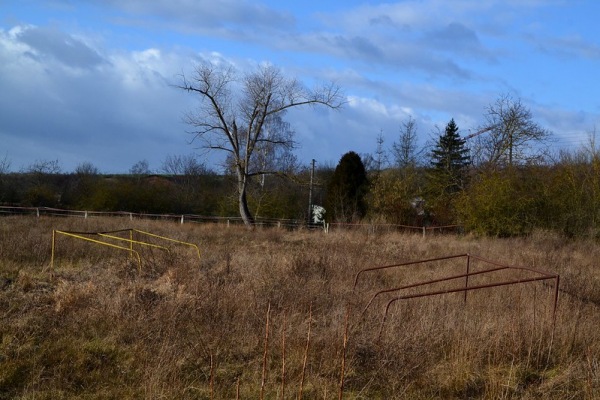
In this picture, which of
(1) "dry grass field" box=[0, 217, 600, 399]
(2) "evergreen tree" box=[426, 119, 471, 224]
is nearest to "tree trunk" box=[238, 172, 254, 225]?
(2) "evergreen tree" box=[426, 119, 471, 224]

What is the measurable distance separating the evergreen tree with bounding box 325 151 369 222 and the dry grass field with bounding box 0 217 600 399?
93.6 feet

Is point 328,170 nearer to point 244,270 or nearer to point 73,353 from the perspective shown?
point 244,270

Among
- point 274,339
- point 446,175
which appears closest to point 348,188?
point 446,175

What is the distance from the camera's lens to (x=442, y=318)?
29.4ft

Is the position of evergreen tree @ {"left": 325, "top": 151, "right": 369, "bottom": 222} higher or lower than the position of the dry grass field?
higher

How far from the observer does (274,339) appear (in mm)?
8258

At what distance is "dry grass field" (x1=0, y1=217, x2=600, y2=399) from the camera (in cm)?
696

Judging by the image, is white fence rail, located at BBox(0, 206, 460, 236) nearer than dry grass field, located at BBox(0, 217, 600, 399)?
No

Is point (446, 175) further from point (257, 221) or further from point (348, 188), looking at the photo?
point (257, 221)

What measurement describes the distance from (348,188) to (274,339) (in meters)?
33.9

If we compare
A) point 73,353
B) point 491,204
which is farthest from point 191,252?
point 491,204

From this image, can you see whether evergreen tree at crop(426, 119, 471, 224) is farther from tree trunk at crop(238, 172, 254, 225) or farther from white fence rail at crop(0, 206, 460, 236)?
tree trunk at crop(238, 172, 254, 225)

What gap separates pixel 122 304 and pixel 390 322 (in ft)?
13.0

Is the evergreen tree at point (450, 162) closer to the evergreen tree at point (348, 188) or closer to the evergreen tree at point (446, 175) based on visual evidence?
the evergreen tree at point (446, 175)
